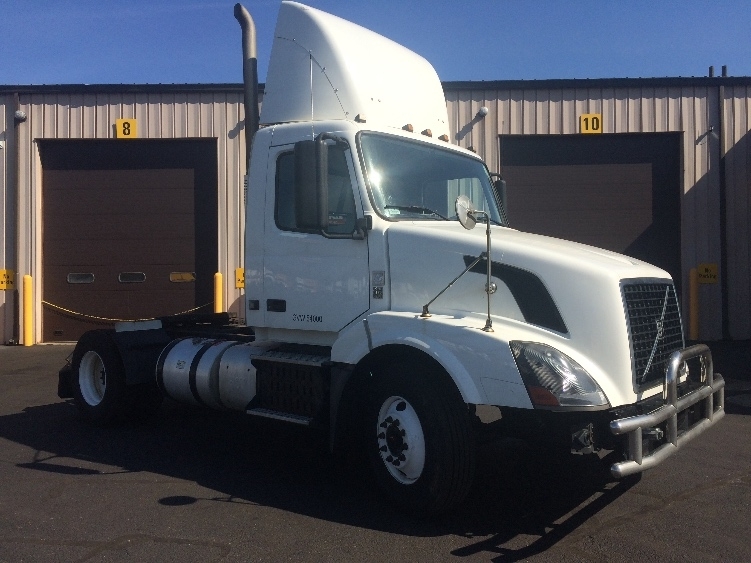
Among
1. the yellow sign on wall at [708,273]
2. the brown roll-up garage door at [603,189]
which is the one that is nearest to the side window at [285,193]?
the brown roll-up garage door at [603,189]

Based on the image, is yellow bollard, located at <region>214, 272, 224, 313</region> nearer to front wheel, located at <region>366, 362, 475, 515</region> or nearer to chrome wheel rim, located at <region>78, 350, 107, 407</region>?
chrome wheel rim, located at <region>78, 350, 107, 407</region>

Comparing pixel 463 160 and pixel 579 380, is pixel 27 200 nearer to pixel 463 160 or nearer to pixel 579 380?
pixel 463 160

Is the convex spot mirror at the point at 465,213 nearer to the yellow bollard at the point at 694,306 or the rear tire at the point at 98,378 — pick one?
the rear tire at the point at 98,378

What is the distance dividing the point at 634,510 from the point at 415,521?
1443 mm

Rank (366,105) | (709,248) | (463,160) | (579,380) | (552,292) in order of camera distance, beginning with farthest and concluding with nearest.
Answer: (709,248), (463,160), (366,105), (552,292), (579,380)

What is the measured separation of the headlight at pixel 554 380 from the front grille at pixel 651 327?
0.41 metres

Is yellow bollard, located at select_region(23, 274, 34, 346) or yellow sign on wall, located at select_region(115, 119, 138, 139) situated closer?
yellow bollard, located at select_region(23, 274, 34, 346)

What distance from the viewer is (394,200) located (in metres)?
5.32

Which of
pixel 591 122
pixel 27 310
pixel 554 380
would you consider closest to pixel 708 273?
pixel 591 122

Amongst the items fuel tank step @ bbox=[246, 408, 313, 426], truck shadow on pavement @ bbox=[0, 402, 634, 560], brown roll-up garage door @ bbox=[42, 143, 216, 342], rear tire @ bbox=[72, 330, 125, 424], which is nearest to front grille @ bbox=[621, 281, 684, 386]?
truck shadow on pavement @ bbox=[0, 402, 634, 560]

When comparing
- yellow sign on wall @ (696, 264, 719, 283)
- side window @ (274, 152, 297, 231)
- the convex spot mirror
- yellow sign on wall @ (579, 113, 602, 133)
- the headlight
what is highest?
yellow sign on wall @ (579, 113, 602, 133)

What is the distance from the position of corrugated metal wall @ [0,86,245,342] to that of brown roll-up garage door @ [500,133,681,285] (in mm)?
5415

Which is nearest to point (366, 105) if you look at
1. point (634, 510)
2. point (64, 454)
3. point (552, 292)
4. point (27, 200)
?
point (552, 292)

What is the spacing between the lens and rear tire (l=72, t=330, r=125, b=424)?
7309 millimetres
